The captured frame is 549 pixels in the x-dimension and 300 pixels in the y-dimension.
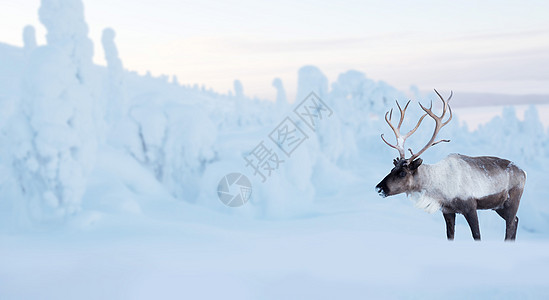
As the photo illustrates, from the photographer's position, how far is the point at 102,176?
2222cm

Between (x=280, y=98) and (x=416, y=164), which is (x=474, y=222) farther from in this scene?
(x=280, y=98)

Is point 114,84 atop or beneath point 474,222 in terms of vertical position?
atop

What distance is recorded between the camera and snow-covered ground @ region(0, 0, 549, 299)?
4062 mm

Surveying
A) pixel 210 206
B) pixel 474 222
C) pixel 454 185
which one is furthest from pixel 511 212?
pixel 210 206

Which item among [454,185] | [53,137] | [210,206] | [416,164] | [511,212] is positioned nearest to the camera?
[416,164]

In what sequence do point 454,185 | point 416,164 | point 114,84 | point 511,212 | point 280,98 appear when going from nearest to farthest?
point 416,164
point 454,185
point 511,212
point 280,98
point 114,84

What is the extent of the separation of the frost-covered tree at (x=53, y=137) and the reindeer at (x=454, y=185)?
1412 cm

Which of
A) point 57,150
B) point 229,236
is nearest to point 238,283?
point 229,236

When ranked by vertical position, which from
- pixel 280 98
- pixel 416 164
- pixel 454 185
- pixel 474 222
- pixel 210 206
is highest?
pixel 280 98

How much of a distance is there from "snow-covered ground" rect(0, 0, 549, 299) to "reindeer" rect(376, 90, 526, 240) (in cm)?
51

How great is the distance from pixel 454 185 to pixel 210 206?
61.4 ft

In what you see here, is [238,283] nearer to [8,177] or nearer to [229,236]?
[229,236]

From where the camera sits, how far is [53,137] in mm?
16281

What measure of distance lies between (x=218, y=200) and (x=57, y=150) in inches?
351
